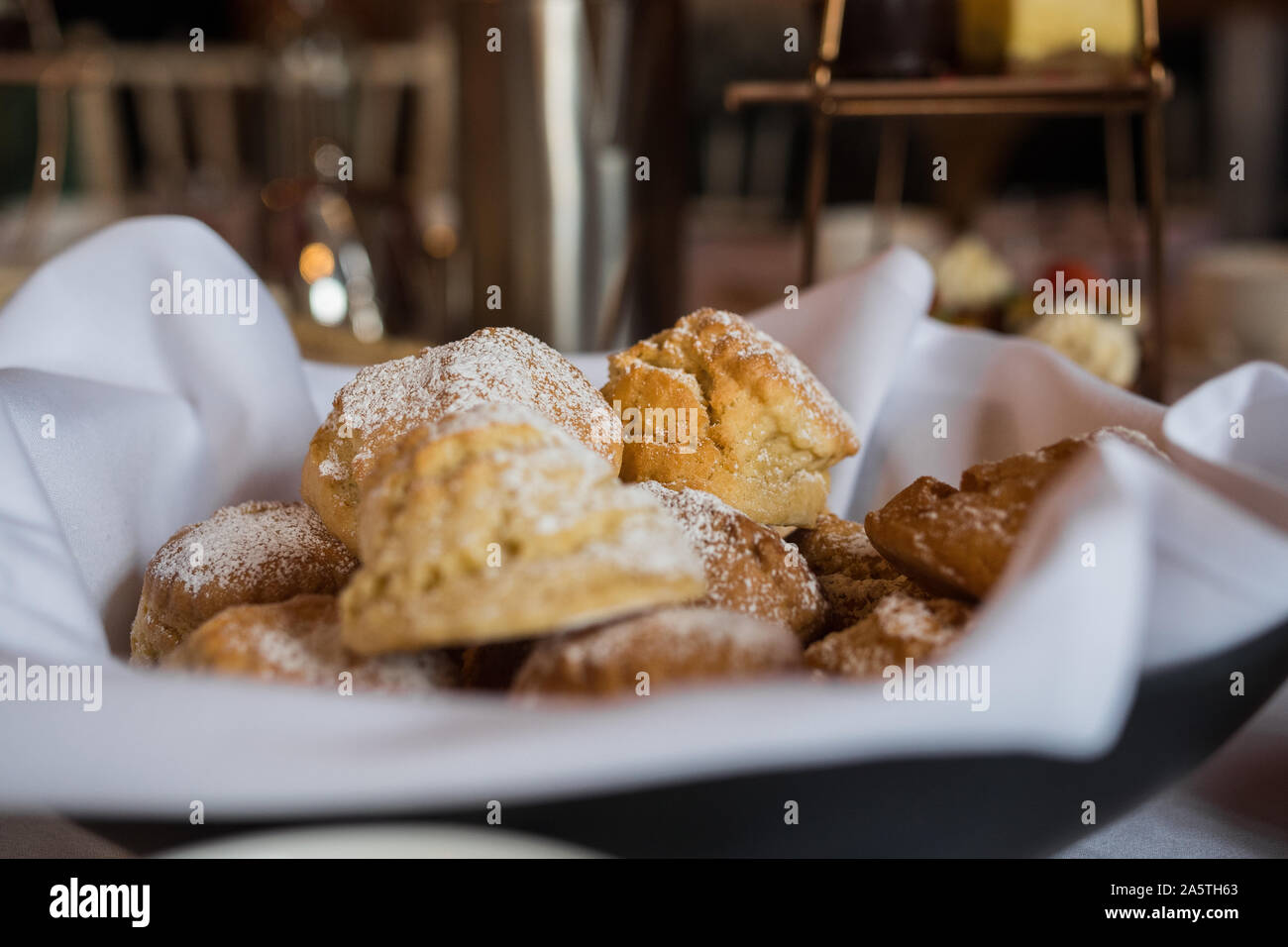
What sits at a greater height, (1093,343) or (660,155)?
(660,155)

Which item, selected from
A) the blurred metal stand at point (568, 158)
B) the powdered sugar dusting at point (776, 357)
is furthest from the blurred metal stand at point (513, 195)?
the powdered sugar dusting at point (776, 357)

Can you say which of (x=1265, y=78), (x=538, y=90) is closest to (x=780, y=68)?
(x=1265, y=78)

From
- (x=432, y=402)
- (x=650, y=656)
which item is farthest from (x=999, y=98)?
(x=650, y=656)

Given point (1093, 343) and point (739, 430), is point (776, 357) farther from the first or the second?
point (1093, 343)

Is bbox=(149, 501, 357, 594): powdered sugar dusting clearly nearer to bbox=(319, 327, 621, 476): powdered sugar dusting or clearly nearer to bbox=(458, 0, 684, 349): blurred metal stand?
bbox=(319, 327, 621, 476): powdered sugar dusting

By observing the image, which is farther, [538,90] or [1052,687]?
[538,90]
